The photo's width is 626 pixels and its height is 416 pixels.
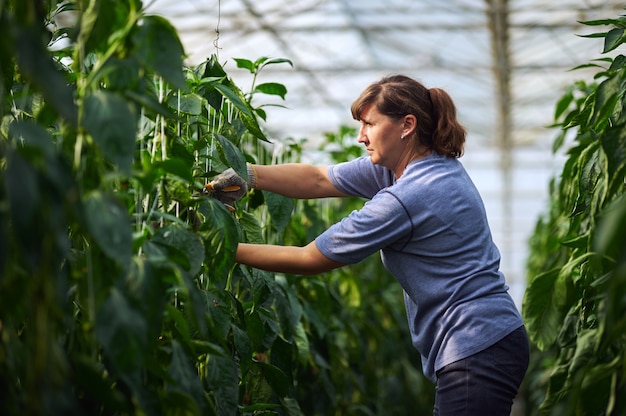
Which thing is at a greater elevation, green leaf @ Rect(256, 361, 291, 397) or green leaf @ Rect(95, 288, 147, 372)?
green leaf @ Rect(95, 288, 147, 372)

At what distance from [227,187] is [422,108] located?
60cm

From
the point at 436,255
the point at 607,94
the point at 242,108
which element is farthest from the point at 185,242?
the point at 607,94

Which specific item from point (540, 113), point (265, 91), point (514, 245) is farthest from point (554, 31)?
point (514, 245)

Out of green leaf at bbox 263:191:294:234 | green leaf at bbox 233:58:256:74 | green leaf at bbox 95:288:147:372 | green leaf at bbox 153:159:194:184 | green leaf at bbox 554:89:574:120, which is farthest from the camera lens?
green leaf at bbox 554:89:574:120

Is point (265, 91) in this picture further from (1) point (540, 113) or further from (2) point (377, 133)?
(1) point (540, 113)

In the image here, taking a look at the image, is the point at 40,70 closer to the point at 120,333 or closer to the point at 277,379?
the point at 120,333

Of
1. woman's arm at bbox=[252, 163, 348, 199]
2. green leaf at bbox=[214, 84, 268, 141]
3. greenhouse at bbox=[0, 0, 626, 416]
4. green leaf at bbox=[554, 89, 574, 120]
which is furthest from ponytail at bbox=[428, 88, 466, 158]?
green leaf at bbox=[554, 89, 574, 120]

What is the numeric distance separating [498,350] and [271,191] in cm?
82

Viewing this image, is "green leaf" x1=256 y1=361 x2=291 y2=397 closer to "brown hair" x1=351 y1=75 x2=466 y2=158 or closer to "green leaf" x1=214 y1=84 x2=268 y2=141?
"green leaf" x1=214 y1=84 x2=268 y2=141

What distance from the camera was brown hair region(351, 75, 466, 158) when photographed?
2.44m

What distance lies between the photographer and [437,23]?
35.9 feet

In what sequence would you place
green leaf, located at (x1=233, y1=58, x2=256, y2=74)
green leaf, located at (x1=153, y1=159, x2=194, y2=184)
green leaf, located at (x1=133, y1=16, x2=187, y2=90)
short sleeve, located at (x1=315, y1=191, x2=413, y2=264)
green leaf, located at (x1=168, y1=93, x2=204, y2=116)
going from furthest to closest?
green leaf, located at (x1=233, y1=58, x2=256, y2=74), short sleeve, located at (x1=315, y1=191, x2=413, y2=264), green leaf, located at (x1=168, y1=93, x2=204, y2=116), green leaf, located at (x1=153, y1=159, x2=194, y2=184), green leaf, located at (x1=133, y1=16, x2=187, y2=90)

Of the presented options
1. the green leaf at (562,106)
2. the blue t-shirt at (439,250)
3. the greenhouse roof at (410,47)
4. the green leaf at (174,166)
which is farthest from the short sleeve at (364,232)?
the greenhouse roof at (410,47)

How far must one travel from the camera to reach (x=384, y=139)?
245 centimetres
